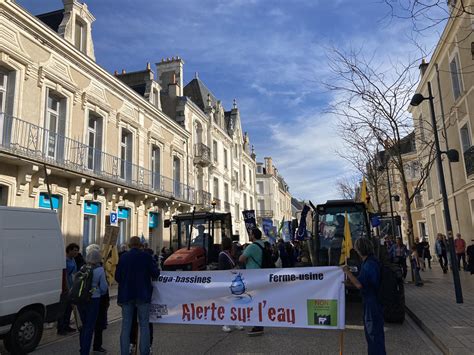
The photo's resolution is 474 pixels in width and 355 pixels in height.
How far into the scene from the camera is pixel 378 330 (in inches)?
193

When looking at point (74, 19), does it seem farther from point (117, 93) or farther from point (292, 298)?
point (292, 298)

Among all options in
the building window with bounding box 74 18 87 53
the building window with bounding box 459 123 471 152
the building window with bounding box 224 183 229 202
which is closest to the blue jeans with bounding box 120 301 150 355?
the building window with bounding box 74 18 87 53

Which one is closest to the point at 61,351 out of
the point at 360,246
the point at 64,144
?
the point at 360,246

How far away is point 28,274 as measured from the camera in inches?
264

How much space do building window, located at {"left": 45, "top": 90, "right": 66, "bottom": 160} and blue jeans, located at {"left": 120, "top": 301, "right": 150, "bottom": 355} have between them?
10.6m

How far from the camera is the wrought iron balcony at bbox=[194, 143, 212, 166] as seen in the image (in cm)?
2872

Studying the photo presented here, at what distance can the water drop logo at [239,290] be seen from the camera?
5.93 meters

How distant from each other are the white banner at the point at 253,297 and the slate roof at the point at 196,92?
29583mm

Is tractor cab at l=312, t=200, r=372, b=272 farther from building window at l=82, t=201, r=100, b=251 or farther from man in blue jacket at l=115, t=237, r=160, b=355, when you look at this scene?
building window at l=82, t=201, r=100, b=251

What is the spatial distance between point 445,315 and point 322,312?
12.7ft

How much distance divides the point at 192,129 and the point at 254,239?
22306 millimetres

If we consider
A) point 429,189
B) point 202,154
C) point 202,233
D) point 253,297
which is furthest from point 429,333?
point 202,154

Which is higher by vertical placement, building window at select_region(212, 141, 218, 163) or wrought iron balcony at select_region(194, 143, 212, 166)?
building window at select_region(212, 141, 218, 163)

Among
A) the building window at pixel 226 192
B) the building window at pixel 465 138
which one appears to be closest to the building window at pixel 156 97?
the building window at pixel 226 192
